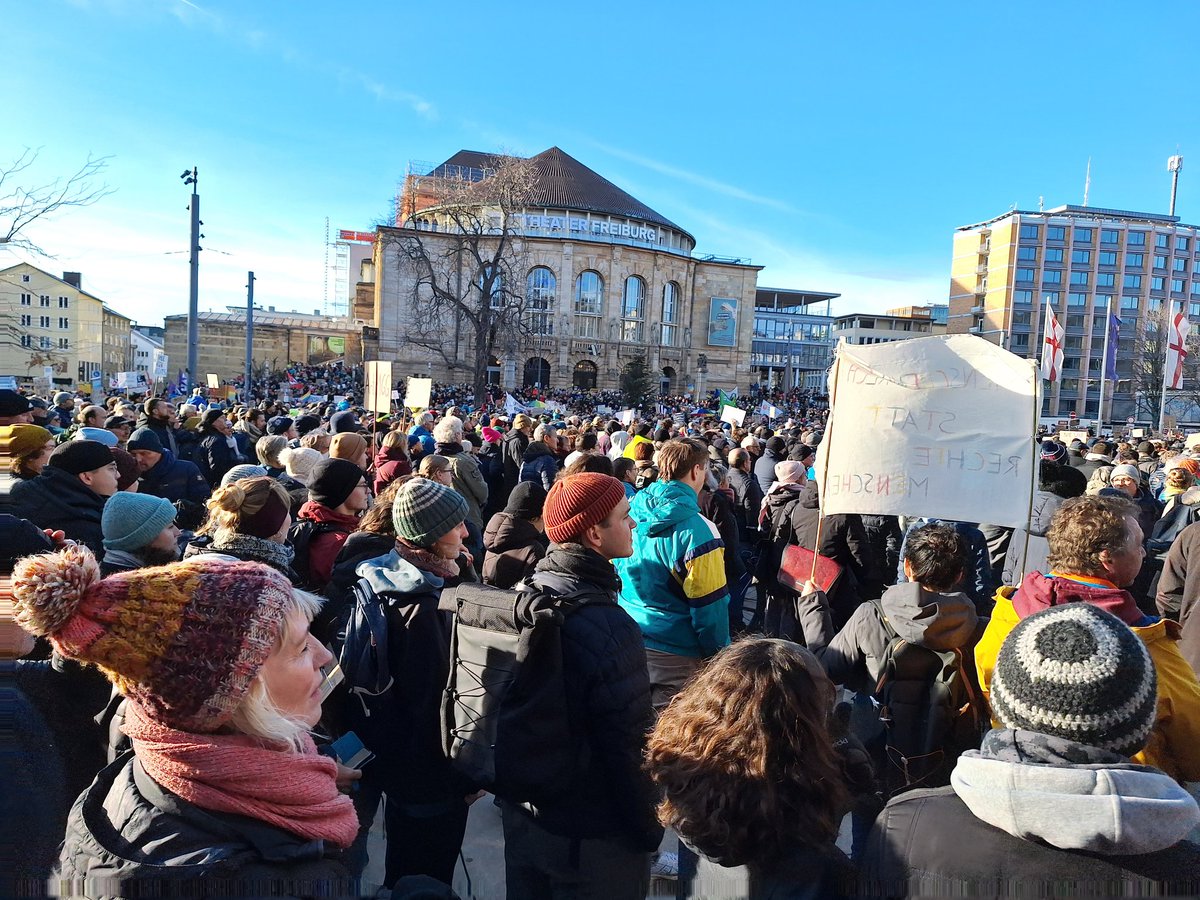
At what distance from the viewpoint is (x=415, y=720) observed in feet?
9.45

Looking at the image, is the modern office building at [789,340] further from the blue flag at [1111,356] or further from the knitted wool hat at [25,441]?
the knitted wool hat at [25,441]

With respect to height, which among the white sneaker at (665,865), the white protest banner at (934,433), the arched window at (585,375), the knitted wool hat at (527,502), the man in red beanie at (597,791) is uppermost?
the arched window at (585,375)

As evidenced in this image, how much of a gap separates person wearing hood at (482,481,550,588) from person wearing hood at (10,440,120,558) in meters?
2.08

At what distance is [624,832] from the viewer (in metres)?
2.46

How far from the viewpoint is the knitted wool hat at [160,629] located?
4.89 ft

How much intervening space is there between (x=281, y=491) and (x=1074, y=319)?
93.9 metres

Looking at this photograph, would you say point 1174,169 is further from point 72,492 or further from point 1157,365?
point 72,492

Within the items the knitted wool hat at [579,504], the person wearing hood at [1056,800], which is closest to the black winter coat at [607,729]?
the knitted wool hat at [579,504]

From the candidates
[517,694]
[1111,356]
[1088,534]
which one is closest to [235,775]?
[517,694]

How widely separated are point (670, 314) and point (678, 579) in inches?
2439

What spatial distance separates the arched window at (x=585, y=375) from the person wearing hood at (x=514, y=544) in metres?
56.4

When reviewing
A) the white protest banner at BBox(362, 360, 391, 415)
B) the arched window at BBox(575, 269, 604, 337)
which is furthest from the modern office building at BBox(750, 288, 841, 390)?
the white protest banner at BBox(362, 360, 391, 415)

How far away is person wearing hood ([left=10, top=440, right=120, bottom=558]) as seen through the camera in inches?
162

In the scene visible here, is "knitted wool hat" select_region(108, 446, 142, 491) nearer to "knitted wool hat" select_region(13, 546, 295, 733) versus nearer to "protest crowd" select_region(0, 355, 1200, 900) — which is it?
"protest crowd" select_region(0, 355, 1200, 900)
